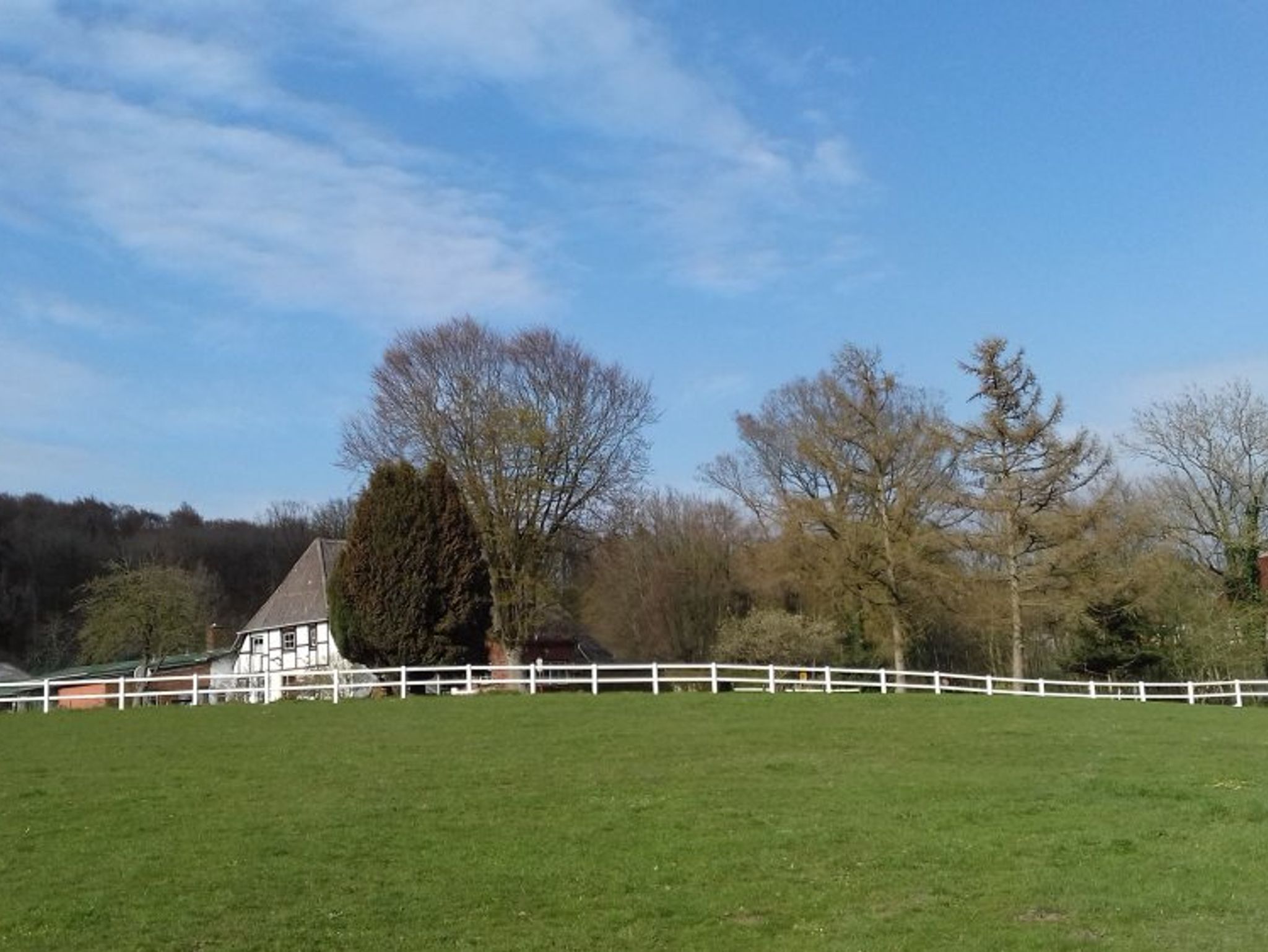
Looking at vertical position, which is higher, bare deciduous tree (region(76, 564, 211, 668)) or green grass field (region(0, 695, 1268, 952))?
bare deciduous tree (region(76, 564, 211, 668))

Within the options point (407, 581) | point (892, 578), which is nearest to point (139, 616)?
point (407, 581)

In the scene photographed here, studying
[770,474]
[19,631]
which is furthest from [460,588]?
[19,631]

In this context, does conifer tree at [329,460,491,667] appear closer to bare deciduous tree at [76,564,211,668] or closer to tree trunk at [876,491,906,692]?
tree trunk at [876,491,906,692]

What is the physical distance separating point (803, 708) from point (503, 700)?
7.29m

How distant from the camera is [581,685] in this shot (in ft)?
130

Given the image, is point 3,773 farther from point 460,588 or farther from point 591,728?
point 460,588

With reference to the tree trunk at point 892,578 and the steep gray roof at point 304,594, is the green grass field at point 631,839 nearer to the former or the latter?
the tree trunk at point 892,578

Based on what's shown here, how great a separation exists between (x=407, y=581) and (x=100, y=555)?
75887mm

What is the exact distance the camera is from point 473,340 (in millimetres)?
47156

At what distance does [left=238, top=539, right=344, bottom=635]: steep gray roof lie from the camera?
57906 millimetres

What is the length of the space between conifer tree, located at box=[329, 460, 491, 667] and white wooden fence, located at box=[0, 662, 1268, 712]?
1.25 metres

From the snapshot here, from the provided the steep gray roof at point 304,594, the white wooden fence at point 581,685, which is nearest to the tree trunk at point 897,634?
the white wooden fence at point 581,685

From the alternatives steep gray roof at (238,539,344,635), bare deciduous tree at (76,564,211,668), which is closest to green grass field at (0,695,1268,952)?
steep gray roof at (238,539,344,635)

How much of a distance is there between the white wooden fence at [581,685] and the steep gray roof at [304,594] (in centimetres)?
778
